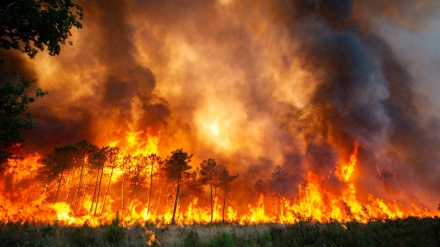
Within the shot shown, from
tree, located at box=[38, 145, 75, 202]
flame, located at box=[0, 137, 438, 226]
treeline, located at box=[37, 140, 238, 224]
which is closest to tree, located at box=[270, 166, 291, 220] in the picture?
flame, located at box=[0, 137, 438, 226]

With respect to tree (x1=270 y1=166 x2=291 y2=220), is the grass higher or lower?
lower

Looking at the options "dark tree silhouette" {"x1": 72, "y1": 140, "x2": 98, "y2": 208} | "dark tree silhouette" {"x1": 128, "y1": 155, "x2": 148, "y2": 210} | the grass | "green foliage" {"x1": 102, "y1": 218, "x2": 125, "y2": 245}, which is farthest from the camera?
"dark tree silhouette" {"x1": 128, "y1": 155, "x2": 148, "y2": 210}

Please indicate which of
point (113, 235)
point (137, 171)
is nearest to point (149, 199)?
point (137, 171)

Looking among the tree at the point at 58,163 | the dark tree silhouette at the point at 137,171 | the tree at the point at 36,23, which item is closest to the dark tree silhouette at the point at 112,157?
the dark tree silhouette at the point at 137,171

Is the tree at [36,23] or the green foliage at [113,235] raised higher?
the tree at [36,23]

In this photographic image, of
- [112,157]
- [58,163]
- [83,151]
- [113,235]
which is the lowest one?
[113,235]

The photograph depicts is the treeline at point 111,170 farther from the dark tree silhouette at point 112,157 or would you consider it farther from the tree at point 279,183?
the tree at point 279,183

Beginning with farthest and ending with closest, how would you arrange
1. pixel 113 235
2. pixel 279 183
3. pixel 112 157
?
1. pixel 279 183
2. pixel 112 157
3. pixel 113 235

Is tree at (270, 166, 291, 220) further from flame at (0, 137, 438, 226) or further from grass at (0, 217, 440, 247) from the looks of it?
grass at (0, 217, 440, 247)

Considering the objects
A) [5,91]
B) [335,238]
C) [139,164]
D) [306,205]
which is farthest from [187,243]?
[306,205]

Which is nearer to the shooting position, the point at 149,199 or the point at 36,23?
the point at 36,23

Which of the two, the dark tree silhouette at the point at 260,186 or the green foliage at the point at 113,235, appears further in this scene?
the dark tree silhouette at the point at 260,186

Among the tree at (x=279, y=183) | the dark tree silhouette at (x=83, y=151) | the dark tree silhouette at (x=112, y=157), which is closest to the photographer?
the dark tree silhouette at (x=83, y=151)

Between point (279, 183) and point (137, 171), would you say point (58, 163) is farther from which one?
point (279, 183)
